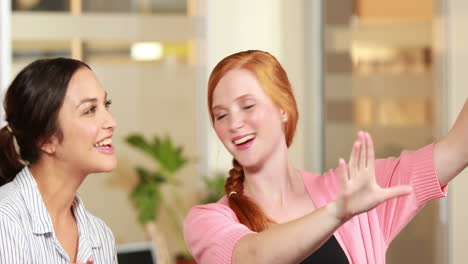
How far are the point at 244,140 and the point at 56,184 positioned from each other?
58 cm

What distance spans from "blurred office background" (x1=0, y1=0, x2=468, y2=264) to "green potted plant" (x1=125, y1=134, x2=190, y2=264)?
0.11m

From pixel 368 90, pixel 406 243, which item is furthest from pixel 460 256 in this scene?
pixel 368 90

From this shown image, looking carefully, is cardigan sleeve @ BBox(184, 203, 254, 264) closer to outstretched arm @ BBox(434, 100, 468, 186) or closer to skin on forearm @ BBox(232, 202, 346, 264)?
skin on forearm @ BBox(232, 202, 346, 264)

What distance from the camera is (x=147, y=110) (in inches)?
222

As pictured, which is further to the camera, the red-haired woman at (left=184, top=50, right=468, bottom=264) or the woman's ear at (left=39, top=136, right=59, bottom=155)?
the woman's ear at (left=39, top=136, right=59, bottom=155)

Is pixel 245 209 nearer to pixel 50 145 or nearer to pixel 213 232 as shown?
pixel 213 232

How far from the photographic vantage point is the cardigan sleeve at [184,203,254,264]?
1.86 m

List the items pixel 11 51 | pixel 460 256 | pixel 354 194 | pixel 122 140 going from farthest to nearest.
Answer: pixel 122 140 < pixel 11 51 < pixel 460 256 < pixel 354 194

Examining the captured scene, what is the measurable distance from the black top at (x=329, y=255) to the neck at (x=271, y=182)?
0.15 meters

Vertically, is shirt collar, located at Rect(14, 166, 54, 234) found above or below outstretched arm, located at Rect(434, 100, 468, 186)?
below

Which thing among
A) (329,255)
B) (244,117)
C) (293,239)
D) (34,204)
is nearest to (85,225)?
(34,204)

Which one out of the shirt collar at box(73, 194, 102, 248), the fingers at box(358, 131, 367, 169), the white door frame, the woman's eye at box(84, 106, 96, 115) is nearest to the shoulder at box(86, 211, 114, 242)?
the shirt collar at box(73, 194, 102, 248)

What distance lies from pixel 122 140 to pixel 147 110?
10.3 inches

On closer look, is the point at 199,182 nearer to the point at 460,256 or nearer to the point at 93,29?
the point at 93,29
